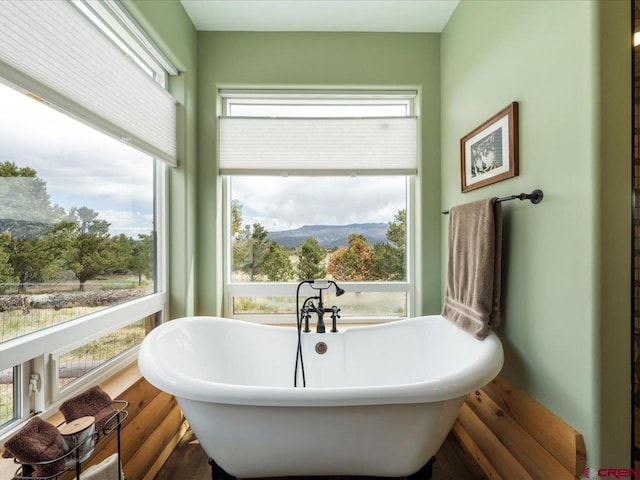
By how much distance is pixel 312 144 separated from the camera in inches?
86.0

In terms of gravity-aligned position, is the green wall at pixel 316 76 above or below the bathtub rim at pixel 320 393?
above

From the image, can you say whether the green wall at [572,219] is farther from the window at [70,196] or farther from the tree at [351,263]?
the window at [70,196]

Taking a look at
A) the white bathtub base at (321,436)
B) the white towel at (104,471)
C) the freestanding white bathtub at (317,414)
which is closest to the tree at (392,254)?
the freestanding white bathtub at (317,414)

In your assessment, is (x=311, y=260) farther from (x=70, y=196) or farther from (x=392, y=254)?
(x=70, y=196)

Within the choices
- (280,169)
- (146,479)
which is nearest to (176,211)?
(280,169)

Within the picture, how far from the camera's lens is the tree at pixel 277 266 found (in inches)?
89.3

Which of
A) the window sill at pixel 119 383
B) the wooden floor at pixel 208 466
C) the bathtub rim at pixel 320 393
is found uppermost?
the bathtub rim at pixel 320 393

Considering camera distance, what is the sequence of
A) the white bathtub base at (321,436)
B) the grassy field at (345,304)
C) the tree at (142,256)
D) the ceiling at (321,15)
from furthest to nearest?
the grassy field at (345,304)
the ceiling at (321,15)
the tree at (142,256)
the white bathtub base at (321,436)

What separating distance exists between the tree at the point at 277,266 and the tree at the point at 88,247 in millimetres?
1004

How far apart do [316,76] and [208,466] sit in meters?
2.44

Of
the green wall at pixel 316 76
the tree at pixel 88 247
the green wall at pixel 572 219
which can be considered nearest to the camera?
the green wall at pixel 572 219

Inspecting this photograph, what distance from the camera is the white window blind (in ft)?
3.32

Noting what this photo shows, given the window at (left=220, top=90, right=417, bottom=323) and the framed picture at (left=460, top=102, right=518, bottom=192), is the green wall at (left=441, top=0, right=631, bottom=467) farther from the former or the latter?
the window at (left=220, top=90, right=417, bottom=323)

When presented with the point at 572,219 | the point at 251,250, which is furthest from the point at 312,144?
the point at 572,219
